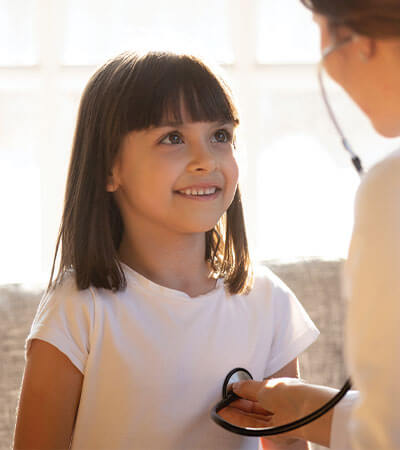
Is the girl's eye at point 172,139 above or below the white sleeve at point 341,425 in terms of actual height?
above

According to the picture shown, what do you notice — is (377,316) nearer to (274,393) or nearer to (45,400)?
→ (274,393)

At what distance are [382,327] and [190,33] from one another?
161 centimetres

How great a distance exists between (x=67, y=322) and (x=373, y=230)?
2.10 ft

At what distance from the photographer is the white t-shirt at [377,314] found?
2.49 feet

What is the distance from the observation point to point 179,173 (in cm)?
Answer: 127

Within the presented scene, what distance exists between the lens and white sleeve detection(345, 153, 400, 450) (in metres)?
0.76

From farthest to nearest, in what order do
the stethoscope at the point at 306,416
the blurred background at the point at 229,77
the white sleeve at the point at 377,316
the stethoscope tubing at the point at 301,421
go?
the blurred background at the point at 229,77
the stethoscope tubing at the point at 301,421
the stethoscope at the point at 306,416
the white sleeve at the point at 377,316

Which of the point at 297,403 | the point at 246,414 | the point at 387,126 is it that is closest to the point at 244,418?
the point at 246,414

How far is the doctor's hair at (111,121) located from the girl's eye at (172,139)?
0.04 m

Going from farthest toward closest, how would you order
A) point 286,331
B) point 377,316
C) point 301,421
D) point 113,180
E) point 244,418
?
1. point 286,331
2. point 113,180
3. point 244,418
4. point 301,421
5. point 377,316

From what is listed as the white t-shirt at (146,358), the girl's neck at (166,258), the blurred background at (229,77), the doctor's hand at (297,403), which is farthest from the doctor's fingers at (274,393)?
the blurred background at (229,77)

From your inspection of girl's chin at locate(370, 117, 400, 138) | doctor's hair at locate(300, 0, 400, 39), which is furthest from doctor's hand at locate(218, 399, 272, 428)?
doctor's hair at locate(300, 0, 400, 39)

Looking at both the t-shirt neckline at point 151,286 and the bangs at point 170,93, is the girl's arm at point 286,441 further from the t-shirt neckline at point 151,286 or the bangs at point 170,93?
the bangs at point 170,93

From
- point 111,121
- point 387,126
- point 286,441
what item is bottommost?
point 286,441
